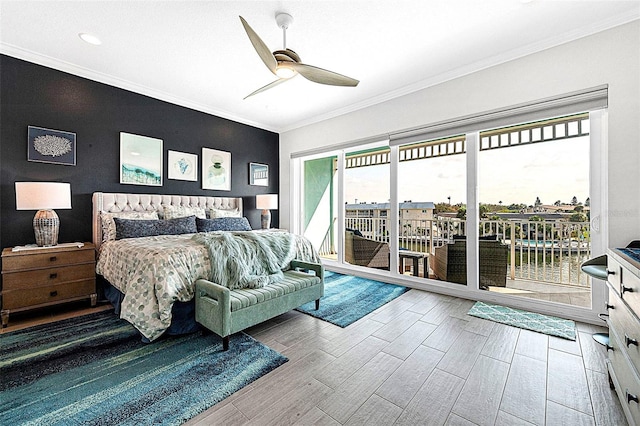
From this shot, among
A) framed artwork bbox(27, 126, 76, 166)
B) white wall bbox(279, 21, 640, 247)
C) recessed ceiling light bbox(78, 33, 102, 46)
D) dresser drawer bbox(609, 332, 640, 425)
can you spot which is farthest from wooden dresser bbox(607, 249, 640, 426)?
framed artwork bbox(27, 126, 76, 166)

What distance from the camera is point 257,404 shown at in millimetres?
1568

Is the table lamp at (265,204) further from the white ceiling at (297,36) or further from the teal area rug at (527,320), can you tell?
the teal area rug at (527,320)

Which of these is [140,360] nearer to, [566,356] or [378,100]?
[566,356]

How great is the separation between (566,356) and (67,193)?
4.86m

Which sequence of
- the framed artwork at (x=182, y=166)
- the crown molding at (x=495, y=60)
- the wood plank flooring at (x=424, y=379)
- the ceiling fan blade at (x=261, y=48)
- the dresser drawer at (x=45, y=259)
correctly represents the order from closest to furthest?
the wood plank flooring at (x=424, y=379) → the ceiling fan blade at (x=261, y=48) → the crown molding at (x=495, y=60) → the dresser drawer at (x=45, y=259) → the framed artwork at (x=182, y=166)

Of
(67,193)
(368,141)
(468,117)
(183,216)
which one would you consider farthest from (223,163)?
(468,117)

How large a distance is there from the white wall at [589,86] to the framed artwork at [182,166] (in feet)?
11.2

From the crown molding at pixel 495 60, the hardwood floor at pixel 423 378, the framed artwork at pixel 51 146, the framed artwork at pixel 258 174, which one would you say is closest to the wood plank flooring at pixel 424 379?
the hardwood floor at pixel 423 378

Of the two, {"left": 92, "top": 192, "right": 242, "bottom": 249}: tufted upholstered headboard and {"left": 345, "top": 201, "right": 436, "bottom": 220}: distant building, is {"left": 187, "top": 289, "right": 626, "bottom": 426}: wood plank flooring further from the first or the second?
{"left": 92, "top": 192, "right": 242, "bottom": 249}: tufted upholstered headboard

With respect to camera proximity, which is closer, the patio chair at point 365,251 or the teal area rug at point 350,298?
the teal area rug at point 350,298

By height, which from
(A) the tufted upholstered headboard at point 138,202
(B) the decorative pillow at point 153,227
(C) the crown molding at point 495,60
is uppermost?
(C) the crown molding at point 495,60

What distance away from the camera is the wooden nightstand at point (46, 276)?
257cm

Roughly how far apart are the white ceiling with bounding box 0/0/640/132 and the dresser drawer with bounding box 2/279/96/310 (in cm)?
251

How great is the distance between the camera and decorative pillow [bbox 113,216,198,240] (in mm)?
3158
